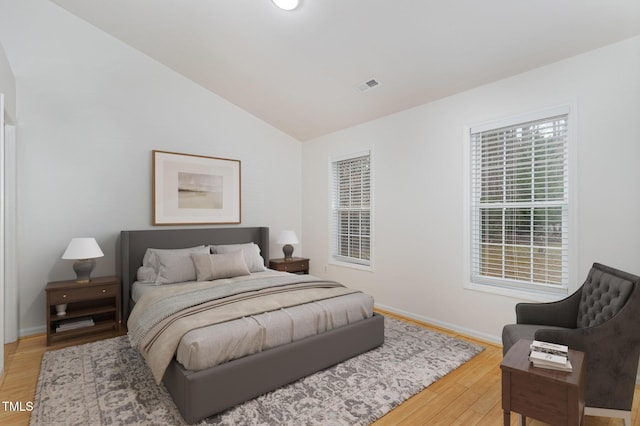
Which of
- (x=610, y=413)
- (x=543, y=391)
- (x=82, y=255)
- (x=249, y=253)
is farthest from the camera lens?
(x=249, y=253)

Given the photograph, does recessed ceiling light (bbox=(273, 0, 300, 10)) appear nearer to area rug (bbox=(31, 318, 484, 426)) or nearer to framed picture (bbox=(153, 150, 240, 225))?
framed picture (bbox=(153, 150, 240, 225))

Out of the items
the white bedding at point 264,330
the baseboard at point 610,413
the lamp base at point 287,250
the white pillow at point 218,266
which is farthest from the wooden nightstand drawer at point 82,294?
the baseboard at point 610,413

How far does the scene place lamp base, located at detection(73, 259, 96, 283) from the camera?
11.2 feet

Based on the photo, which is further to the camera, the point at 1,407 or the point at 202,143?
the point at 202,143

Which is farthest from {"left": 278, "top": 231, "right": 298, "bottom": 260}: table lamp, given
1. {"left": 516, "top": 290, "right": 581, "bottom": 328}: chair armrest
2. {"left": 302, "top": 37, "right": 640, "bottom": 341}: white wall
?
{"left": 516, "top": 290, "right": 581, "bottom": 328}: chair armrest

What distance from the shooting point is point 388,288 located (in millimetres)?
4301

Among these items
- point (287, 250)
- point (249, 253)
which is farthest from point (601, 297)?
point (287, 250)

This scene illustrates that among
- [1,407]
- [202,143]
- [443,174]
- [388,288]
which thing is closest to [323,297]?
[388,288]

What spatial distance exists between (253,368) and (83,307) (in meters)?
2.56

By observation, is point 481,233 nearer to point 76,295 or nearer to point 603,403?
point 603,403

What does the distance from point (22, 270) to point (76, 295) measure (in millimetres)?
708

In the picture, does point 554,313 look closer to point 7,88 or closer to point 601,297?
point 601,297

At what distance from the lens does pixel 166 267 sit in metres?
3.60

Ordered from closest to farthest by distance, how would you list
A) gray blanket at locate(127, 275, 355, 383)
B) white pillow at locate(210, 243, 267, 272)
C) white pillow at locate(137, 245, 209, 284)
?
gray blanket at locate(127, 275, 355, 383), white pillow at locate(137, 245, 209, 284), white pillow at locate(210, 243, 267, 272)
